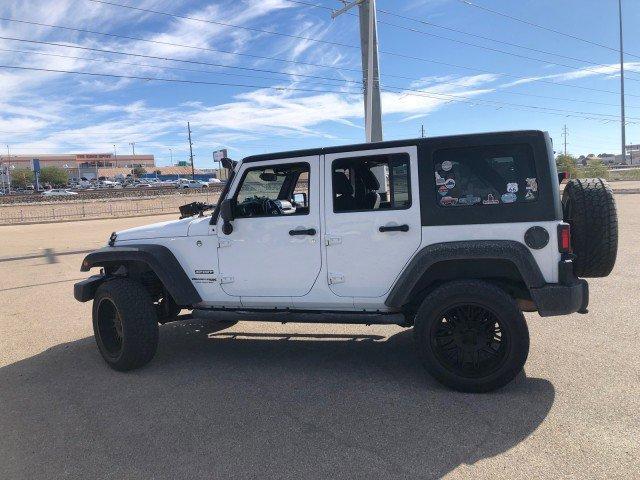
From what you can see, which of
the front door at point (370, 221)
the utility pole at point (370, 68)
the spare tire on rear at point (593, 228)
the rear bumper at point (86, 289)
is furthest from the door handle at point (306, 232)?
the utility pole at point (370, 68)

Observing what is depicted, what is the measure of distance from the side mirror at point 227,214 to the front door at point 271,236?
0.05 meters

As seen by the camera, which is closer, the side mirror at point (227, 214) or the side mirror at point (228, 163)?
the side mirror at point (227, 214)

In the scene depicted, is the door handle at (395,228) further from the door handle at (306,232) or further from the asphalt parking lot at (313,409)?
the asphalt parking lot at (313,409)

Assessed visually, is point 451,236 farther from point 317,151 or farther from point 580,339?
point 580,339

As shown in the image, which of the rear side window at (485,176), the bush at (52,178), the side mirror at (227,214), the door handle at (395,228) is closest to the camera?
the rear side window at (485,176)

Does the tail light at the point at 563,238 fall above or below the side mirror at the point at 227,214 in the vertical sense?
below

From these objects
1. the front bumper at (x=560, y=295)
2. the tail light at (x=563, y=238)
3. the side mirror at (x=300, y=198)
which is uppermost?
the side mirror at (x=300, y=198)

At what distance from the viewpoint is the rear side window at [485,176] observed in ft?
12.8

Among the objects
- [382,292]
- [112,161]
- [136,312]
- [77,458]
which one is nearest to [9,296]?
[136,312]

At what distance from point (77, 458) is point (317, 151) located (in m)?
2.97

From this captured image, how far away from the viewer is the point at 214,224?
4742 mm

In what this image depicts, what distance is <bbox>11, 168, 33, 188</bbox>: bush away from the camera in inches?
4412

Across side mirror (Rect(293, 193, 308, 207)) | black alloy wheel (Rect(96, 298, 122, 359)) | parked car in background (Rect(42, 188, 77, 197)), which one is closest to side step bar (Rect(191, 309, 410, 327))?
black alloy wheel (Rect(96, 298, 122, 359))

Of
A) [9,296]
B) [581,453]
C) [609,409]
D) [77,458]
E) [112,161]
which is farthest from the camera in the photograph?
[112,161]
